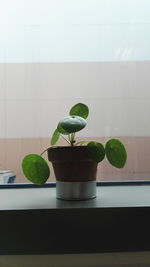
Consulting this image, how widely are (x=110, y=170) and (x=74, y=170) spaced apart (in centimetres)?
36

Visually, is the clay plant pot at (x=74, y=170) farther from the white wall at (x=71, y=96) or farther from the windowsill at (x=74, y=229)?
the white wall at (x=71, y=96)

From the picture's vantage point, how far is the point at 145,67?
115 centimetres

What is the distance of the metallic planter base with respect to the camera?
746 millimetres

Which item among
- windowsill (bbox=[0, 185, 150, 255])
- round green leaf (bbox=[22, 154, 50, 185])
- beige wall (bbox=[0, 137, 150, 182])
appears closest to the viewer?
windowsill (bbox=[0, 185, 150, 255])

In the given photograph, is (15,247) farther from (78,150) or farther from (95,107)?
(95,107)

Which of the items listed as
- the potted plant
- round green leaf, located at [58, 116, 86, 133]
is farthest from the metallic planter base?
round green leaf, located at [58, 116, 86, 133]

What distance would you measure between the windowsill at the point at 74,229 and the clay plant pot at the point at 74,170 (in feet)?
0.26

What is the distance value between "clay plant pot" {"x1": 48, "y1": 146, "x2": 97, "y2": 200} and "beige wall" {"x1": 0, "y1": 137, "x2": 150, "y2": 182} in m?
0.32

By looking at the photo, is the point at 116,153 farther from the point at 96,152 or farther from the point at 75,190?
the point at 75,190

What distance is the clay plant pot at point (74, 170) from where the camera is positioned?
0.73 m

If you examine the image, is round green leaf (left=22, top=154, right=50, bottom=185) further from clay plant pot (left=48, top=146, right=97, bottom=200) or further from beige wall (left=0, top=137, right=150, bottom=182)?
beige wall (left=0, top=137, right=150, bottom=182)

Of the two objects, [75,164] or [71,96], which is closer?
[75,164]

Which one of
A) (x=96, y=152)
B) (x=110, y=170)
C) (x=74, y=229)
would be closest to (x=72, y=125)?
(x=96, y=152)

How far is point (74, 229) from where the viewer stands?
65cm
